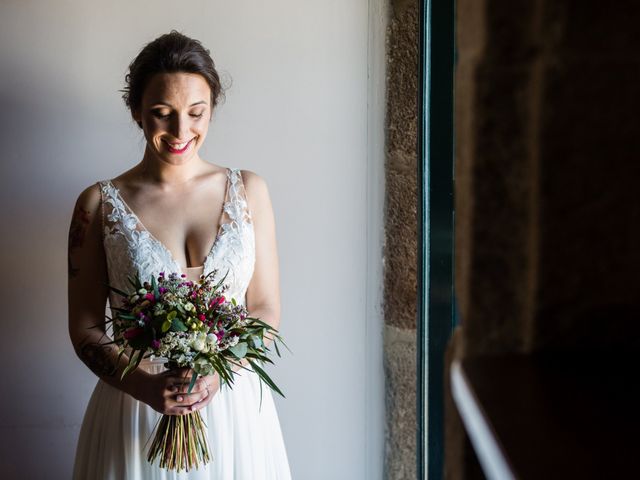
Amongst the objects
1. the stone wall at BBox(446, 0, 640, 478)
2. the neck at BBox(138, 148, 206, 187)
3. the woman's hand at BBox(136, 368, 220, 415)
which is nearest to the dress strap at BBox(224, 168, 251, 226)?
the neck at BBox(138, 148, 206, 187)

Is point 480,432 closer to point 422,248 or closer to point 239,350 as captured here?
point 239,350

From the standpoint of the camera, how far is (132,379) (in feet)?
7.08

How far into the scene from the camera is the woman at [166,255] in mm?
2236

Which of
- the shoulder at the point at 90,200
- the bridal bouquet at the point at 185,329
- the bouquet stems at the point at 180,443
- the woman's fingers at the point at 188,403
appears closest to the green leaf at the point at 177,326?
the bridal bouquet at the point at 185,329

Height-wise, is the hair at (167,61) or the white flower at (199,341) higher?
the hair at (167,61)

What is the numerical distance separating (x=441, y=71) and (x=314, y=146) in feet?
2.41

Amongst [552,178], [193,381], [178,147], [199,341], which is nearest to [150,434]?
[193,381]

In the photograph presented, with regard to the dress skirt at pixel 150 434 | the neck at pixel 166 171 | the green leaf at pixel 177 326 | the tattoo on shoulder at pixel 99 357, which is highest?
the neck at pixel 166 171

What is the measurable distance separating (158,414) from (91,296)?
42 cm

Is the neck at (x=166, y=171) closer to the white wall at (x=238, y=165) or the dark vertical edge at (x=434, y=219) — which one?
the white wall at (x=238, y=165)

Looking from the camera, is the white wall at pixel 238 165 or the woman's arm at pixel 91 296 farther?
the white wall at pixel 238 165

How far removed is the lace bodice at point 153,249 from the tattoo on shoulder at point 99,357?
154 mm

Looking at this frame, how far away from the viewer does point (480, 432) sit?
0.42 m

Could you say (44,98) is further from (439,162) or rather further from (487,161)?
(487,161)
